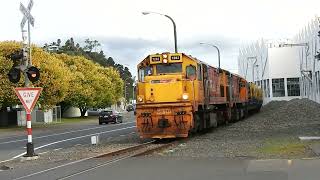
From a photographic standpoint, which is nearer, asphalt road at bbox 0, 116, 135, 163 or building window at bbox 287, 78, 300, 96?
asphalt road at bbox 0, 116, 135, 163

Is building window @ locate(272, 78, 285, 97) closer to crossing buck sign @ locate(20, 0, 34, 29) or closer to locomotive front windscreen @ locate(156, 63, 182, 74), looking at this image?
locomotive front windscreen @ locate(156, 63, 182, 74)

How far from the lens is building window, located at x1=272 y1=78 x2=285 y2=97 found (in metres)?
107

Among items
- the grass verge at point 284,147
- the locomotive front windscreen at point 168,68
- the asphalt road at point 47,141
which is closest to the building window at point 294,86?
the asphalt road at point 47,141

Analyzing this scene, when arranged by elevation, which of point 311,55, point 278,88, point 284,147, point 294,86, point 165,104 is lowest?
Answer: point 284,147

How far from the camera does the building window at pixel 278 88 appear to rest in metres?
107

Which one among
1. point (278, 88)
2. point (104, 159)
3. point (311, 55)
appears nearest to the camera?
point (104, 159)

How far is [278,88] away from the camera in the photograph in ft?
355

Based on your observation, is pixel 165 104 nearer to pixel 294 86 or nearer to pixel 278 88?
pixel 294 86

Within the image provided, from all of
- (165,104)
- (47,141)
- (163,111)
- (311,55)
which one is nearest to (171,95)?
(165,104)

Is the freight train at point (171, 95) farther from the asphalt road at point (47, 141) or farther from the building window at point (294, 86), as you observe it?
the building window at point (294, 86)

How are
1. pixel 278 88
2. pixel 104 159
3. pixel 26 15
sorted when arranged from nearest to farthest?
pixel 104 159 → pixel 26 15 → pixel 278 88

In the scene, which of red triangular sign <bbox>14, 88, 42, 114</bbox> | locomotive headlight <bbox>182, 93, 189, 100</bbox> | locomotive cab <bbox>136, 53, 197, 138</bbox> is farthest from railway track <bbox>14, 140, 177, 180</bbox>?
red triangular sign <bbox>14, 88, 42, 114</bbox>

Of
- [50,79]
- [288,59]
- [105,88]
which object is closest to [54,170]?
A: [50,79]

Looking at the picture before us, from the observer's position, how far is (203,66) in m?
26.5
